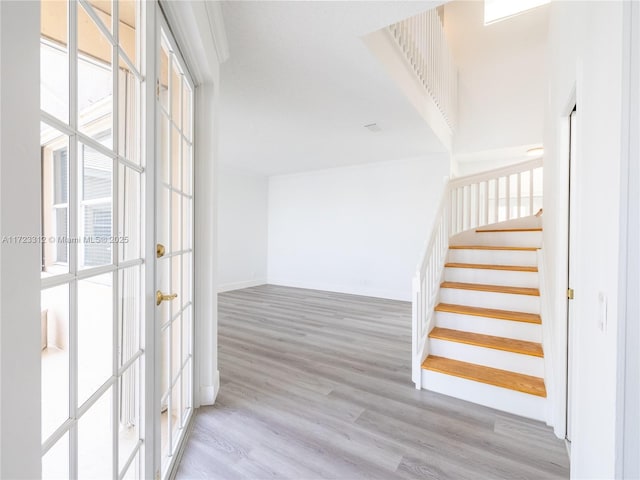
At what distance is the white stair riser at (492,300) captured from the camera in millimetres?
2422

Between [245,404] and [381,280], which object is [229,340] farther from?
[381,280]

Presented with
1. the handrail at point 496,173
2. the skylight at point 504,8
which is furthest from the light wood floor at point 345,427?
the skylight at point 504,8

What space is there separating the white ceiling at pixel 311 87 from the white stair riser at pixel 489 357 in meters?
2.27

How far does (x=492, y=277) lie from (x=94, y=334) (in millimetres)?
3022

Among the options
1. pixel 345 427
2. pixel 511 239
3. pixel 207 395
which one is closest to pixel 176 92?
pixel 207 395

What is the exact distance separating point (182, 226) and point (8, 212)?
49.3 inches

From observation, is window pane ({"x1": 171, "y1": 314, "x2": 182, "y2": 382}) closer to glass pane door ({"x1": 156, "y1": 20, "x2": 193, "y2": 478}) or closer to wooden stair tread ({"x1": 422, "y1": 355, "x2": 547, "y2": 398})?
glass pane door ({"x1": 156, "y1": 20, "x2": 193, "y2": 478})

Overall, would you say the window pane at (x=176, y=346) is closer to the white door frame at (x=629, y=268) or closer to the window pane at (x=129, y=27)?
the window pane at (x=129, y=27)

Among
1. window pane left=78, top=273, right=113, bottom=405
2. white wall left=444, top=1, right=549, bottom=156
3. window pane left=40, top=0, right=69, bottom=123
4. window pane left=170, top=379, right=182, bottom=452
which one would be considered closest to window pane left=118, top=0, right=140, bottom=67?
window pane left=40, top=0, right=69, bottom=123

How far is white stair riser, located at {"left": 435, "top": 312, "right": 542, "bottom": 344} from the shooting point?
2.25 metres

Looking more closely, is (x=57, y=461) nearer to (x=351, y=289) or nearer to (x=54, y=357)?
(x=54, y=357)

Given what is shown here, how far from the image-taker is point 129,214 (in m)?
1.00

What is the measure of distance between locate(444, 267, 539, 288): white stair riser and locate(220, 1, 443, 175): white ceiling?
176 cm

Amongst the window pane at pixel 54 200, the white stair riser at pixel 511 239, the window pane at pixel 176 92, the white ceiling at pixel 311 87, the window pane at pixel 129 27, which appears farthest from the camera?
the white stair riser at pixel 511 239
